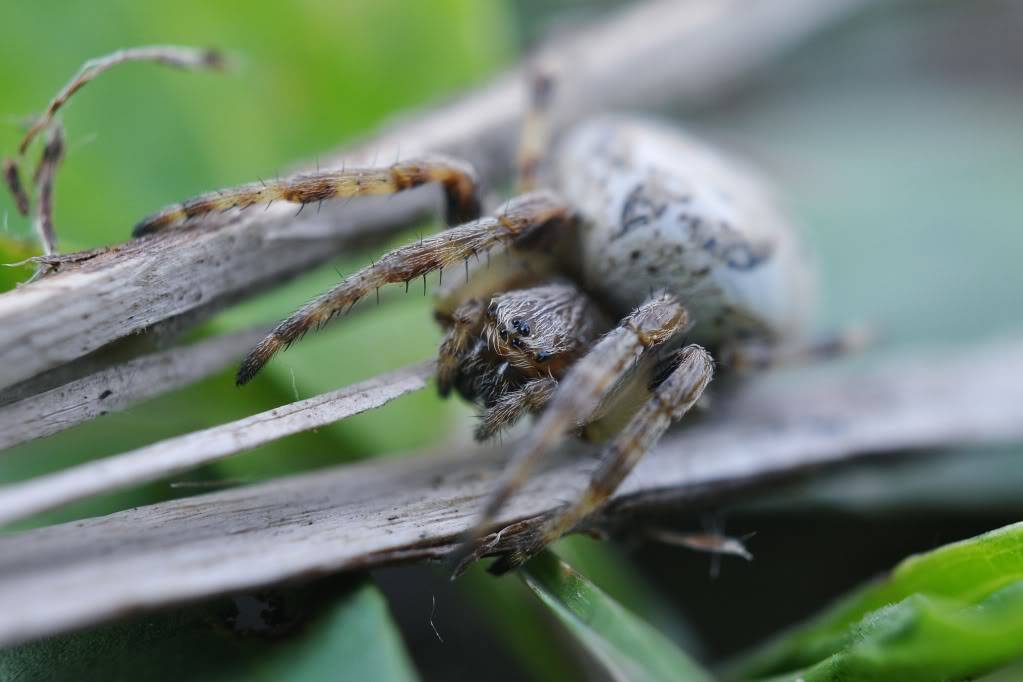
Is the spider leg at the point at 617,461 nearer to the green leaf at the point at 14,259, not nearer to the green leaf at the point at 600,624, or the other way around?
the green leaf at the point at 600,624

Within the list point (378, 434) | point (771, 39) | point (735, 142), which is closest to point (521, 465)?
point (378, 434)

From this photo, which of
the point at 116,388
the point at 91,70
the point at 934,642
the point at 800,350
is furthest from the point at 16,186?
the point at 800,350

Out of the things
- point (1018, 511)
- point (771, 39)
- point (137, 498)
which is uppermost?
point (771, 39)

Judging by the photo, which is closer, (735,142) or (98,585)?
(98,585)

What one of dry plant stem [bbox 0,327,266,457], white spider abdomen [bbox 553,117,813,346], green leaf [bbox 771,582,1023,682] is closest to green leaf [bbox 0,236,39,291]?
dry plant stem [bbox 0,327,266,457]

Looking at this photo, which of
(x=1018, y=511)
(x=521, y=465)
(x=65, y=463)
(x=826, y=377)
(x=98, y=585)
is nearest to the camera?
(x=98, y=585)

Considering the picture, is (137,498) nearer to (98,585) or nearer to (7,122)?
(98,585)


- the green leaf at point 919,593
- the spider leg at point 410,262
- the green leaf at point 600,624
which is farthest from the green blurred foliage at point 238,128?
the green leaf at point 919,593
